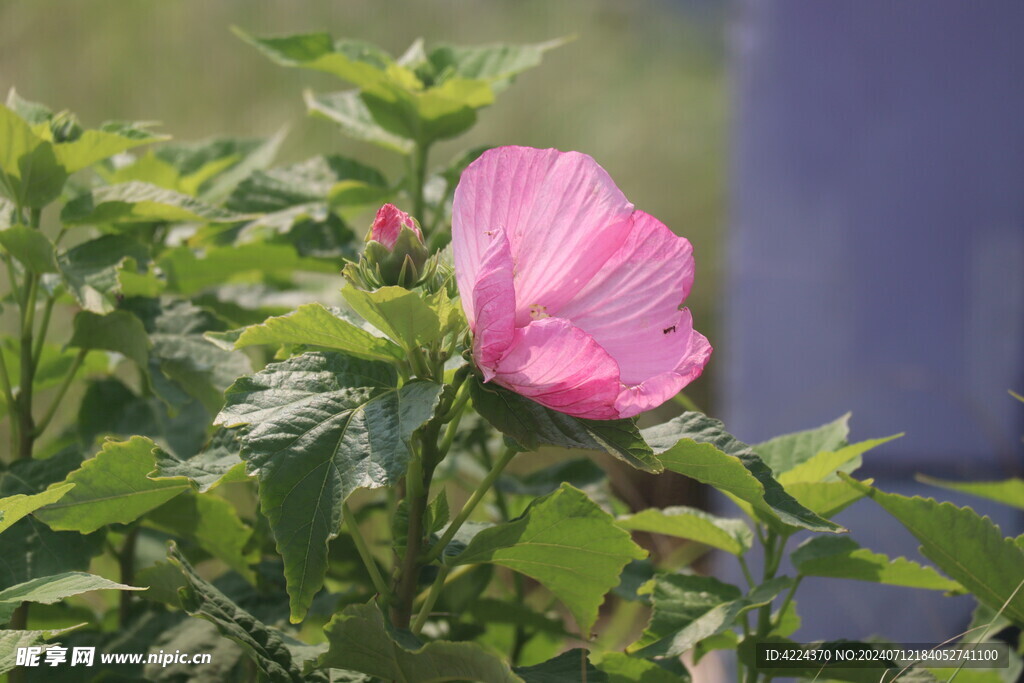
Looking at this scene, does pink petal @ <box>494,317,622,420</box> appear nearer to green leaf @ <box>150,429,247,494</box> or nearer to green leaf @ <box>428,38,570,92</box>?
green leaf @ <box>150,429,247,494</box>

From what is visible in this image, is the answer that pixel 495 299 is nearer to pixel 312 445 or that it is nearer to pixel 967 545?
pixel 312 445

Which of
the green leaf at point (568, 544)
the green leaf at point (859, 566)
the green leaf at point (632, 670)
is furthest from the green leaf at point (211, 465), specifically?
the green leaf at point (859, 566)

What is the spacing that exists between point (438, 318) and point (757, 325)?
1578mm

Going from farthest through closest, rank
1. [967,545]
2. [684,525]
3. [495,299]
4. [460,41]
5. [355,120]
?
[460,41] < [355,120] < [684,525] < [967,545] < [495,299]

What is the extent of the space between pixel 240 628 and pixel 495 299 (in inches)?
8.8

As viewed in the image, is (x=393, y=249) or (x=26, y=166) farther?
(x=26, y=166)

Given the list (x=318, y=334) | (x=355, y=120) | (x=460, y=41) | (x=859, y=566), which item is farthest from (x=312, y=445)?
(x=460, y=41)

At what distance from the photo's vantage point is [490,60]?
873mm

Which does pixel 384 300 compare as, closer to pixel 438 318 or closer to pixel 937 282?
pixel 438 318

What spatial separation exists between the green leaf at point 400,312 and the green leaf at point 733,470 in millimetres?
126

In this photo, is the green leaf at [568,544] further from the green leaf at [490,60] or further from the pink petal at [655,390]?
the green leaf at [490,60]

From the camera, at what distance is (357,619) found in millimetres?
434

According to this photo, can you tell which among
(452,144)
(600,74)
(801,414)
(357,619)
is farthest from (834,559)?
(600,74)

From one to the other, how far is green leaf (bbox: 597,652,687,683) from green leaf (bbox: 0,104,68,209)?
0.49m
